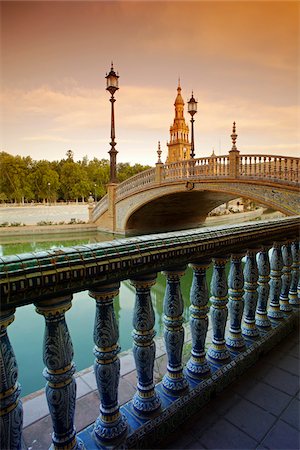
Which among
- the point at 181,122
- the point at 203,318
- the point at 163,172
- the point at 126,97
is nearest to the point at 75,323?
the point at 203,318

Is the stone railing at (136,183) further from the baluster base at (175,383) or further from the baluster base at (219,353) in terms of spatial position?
the baluster base at (175,383)

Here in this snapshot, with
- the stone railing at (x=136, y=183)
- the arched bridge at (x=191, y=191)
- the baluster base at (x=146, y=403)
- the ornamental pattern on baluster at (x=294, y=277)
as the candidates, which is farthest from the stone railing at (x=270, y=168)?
the baluster base at (x=146, y=403)

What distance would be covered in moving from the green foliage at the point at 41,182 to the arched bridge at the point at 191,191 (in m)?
24.1

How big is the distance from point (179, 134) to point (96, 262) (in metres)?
54.2

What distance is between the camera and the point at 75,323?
5.26m

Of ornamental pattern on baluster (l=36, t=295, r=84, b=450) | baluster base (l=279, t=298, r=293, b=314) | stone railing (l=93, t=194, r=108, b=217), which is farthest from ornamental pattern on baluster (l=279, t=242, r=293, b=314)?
stone railing (l=93, t=194, r=108, b=217)

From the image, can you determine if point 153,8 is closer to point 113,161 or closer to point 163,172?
point 163,172

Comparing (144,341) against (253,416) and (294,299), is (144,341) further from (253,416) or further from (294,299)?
(294,299)

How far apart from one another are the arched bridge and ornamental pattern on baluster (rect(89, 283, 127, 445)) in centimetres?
1028

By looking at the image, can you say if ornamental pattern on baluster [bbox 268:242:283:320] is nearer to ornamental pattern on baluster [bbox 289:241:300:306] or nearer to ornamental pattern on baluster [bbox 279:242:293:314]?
ornamental pattern on baluster [bbox 279:242:293:314]

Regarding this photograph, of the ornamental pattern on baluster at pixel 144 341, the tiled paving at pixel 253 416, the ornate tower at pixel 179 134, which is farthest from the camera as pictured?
the ornate tower at pixel 179 134

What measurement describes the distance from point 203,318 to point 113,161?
649 inches

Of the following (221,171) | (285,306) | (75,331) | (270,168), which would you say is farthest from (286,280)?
(221,171)

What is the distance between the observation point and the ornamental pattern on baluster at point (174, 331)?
1.47m
